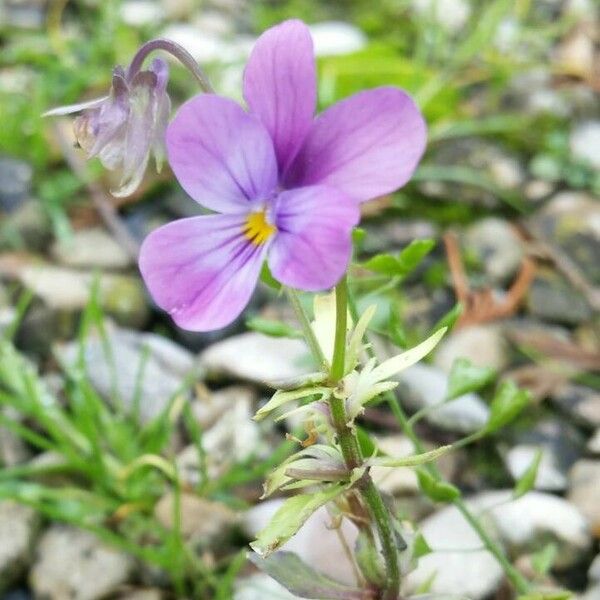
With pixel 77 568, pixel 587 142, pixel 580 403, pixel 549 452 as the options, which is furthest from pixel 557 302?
pixel 77 568

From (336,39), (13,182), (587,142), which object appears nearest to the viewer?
(13,182)

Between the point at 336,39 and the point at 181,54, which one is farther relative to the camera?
the point at 336,39

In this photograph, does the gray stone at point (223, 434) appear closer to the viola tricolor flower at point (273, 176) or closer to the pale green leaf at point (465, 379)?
the pale green leaf at point (465, 379)

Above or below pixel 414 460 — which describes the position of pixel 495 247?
below

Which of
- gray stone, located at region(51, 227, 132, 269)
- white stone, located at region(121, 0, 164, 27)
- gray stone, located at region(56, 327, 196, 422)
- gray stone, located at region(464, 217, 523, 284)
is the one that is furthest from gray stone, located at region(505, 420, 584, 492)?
white stone, located at region(121, 0, 164, 27)

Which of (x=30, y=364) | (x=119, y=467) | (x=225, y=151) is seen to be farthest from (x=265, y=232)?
(x=30, y=364)

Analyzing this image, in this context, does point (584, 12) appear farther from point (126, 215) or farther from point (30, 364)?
point (30, 364)

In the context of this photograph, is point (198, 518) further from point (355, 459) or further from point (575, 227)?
point (575, 227)
